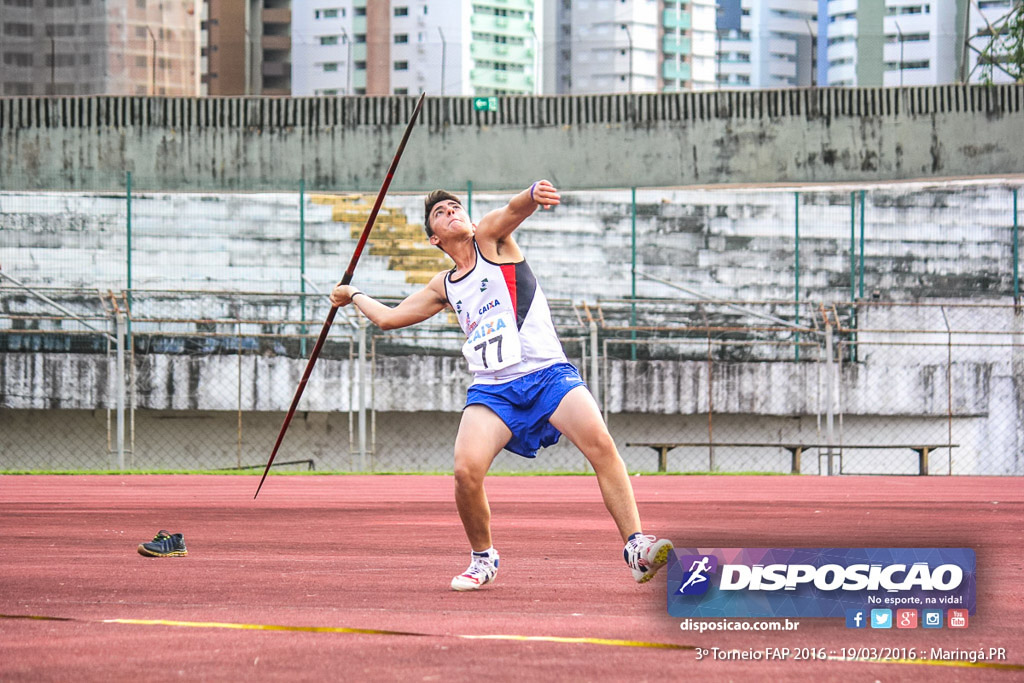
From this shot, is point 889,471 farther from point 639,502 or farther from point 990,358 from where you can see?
point 639,502

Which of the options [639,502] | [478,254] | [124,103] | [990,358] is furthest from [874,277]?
[478,254]

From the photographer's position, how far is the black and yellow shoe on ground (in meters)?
7.36

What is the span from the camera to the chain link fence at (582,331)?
21.3 meters

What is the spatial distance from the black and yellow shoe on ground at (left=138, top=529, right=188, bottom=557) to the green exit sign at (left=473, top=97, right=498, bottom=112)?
2240cm

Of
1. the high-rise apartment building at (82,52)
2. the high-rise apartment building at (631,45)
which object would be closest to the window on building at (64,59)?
the high-rise apartment building at (82,52)

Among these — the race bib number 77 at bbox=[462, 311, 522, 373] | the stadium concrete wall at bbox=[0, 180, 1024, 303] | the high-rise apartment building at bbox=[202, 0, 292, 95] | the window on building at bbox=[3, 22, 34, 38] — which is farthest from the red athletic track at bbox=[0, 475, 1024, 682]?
the high-rise apartment building at bbox=[202, 0, 292, 95]

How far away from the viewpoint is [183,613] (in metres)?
5.17

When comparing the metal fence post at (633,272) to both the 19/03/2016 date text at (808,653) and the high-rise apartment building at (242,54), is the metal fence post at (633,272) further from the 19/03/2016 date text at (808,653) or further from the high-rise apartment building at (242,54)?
the high-rise apartment building at (242,54)

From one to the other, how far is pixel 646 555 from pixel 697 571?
1.17m

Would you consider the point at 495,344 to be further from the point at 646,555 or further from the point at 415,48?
the point at 415,48

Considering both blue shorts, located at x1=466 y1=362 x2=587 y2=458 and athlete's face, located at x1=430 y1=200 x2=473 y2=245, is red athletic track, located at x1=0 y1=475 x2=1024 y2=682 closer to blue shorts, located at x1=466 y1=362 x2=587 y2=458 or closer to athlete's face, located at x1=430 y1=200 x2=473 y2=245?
blue shorts, located at x1=466 y1=362 x2=587 y2=458

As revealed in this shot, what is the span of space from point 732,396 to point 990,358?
404 centimetres

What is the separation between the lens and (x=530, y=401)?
590 cm

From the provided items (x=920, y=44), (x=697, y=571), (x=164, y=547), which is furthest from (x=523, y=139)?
(x=697, y=571)
